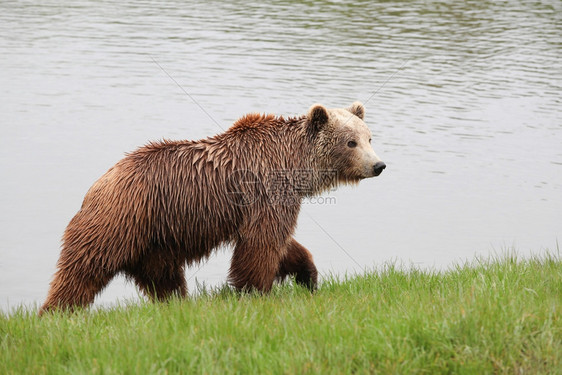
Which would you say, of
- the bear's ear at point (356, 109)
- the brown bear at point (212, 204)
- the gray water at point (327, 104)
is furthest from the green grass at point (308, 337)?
the gray water at point (327, 104)

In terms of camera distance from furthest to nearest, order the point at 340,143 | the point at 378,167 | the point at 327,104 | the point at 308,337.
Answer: the point at 327,104, the point at 340,143, the point at 378,167, the point at 308,337

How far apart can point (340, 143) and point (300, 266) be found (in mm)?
1145

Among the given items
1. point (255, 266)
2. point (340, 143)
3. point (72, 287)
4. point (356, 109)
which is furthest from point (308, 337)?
point (356, 109)

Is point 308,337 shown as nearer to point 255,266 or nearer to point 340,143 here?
point 255,266

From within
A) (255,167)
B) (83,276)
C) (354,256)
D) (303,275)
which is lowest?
(354,256)

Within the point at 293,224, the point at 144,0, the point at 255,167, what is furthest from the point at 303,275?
the point at 144,0

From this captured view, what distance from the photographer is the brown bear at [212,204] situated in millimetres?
5992

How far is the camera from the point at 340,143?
6770 millimetres

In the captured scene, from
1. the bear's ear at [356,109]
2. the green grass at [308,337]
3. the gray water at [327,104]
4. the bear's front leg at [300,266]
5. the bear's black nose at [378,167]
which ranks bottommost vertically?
the gray water at [327,104]

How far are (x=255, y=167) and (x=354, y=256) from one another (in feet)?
9.98

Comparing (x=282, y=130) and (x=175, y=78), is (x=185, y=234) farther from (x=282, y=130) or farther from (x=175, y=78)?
(x=175, y=78)

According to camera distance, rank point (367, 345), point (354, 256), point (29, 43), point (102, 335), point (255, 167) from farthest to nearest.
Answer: point (29, 43) < point (354, 256) < point (255, 167) < point (102, 335) < point (367, 345)

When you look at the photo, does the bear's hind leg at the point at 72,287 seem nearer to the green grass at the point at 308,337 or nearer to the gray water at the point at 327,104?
the green grass at the point at 308,337

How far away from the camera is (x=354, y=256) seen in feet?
30.1
